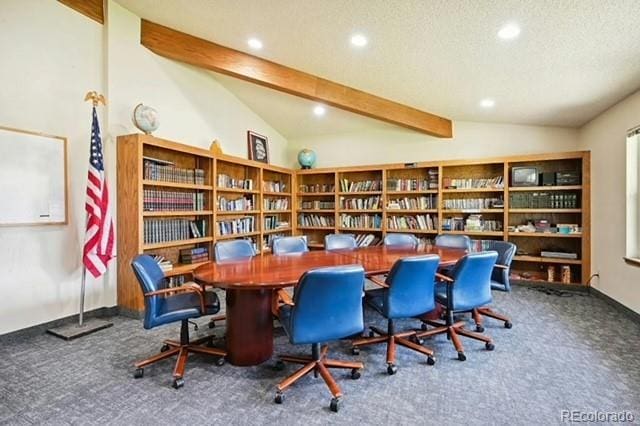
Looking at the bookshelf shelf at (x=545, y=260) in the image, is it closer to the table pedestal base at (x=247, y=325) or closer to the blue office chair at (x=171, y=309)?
the table pedestal base at (x=247, y=325)

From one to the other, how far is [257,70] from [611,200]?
474 cm

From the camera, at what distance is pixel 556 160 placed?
508 cm

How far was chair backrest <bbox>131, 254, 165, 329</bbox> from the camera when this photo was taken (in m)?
2.39

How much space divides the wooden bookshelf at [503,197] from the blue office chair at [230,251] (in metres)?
2.91

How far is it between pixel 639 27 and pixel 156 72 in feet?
15.7

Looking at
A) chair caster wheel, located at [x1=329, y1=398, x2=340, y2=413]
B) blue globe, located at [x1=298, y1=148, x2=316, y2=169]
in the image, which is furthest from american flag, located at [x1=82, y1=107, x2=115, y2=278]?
blue globe, located at [x1=298, y1=148, x2=316, y2=169]

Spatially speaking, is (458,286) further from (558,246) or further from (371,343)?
(558,246)

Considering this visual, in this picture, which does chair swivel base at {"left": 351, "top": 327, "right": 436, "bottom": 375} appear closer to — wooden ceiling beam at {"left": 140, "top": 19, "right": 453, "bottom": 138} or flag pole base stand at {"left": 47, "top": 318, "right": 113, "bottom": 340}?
flag pole base stand at {"left": 47, "top": 318, "right": 113, "bottom": 340}

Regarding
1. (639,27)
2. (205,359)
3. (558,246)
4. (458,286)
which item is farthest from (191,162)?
(558,246)

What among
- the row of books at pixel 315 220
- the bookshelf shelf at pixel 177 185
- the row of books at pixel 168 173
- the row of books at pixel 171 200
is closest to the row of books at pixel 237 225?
the row of books at pixel 171 200

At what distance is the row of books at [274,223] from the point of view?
19.9ft

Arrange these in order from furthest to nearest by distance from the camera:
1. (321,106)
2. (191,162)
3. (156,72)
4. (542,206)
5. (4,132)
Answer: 1. (321,106)
2. (542,206)
3. (191,162)
4. (156,72)
5. (4,132)

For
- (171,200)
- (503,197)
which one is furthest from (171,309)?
(503,197)

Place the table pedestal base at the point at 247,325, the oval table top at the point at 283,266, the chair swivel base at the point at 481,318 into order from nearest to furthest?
the oval table top at the point at 283,266 < the table pedestal base at the point at 247,325 < the chair swivel base at the point at 481,318
